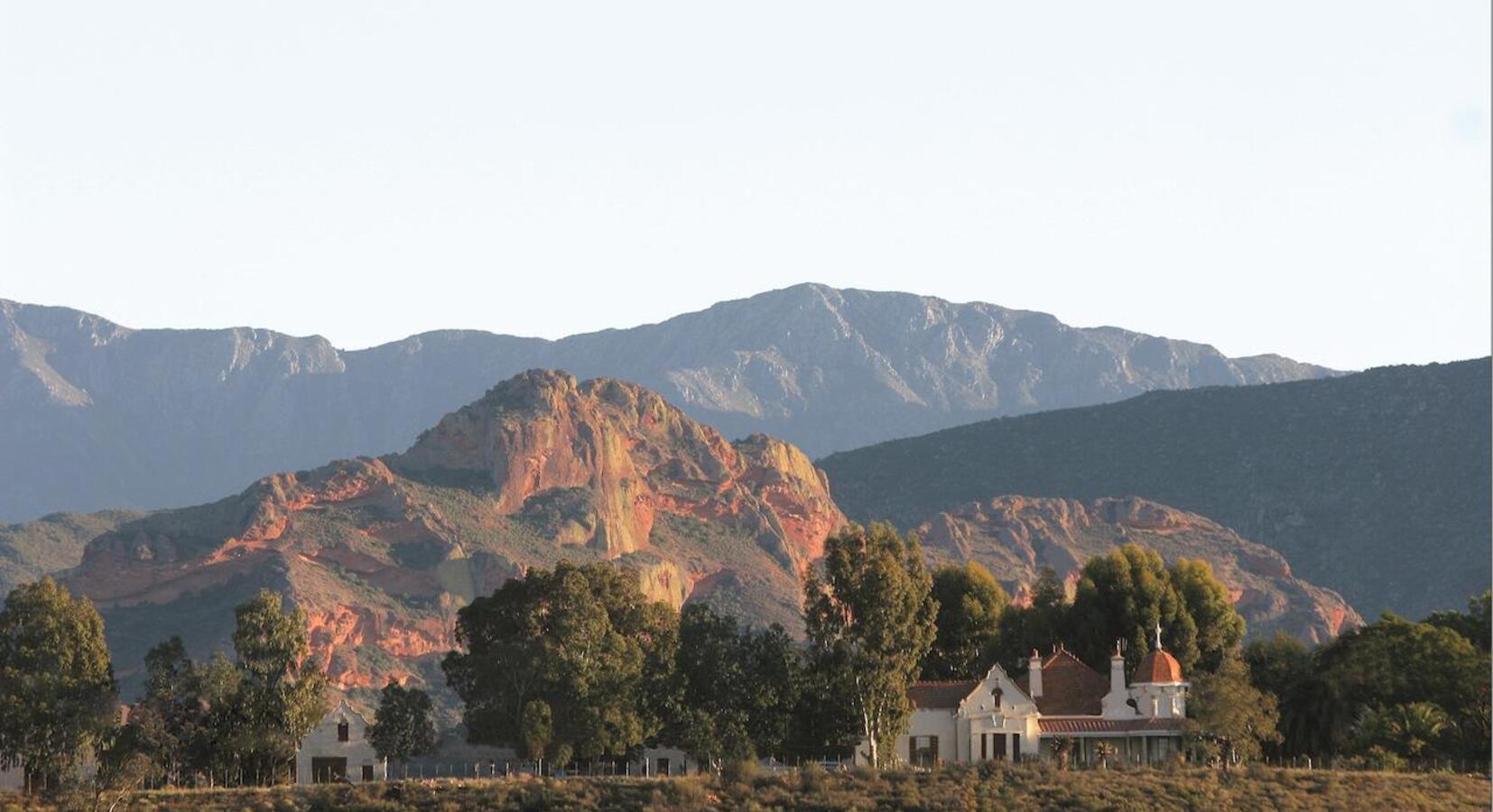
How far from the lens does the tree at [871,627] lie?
99.3 metres

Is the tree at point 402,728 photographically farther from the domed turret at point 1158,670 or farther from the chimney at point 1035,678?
the domed turret at point 1158,670

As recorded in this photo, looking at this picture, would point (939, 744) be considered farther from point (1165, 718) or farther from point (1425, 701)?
point (1425, 701)

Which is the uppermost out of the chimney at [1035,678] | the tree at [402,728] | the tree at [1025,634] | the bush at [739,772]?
the tree at [1025,634]

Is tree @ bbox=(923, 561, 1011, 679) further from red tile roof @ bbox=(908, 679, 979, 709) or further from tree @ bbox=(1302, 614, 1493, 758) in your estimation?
tree @ bbox=(1302, 614, 1493, 758)

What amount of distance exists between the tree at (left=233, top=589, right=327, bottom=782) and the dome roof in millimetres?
34530

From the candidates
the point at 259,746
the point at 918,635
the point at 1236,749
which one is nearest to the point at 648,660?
the point at 918,635

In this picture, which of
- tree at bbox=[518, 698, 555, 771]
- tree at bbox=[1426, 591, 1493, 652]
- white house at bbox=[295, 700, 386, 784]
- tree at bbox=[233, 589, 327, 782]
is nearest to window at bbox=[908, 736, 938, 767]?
tree at bbox=[518, 698, 555, 771]

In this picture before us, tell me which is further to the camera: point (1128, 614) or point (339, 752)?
point (1128, 614)

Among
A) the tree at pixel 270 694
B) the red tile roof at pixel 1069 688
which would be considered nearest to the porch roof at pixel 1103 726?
the red tile roof at pixel 1069 688

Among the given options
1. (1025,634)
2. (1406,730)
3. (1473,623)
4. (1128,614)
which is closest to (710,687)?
(1025,634)

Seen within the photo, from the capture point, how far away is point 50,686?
3612 inches

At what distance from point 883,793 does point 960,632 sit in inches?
1369

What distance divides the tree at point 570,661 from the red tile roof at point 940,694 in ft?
35.0

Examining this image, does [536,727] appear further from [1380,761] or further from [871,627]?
[1380,761]
